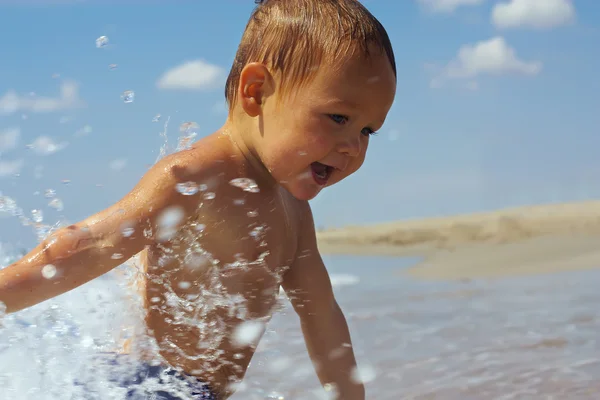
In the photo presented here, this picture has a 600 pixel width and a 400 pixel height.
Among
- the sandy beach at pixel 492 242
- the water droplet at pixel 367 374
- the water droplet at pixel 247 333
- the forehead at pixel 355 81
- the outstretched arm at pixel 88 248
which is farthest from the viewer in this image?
the sandy beach at pixel 492 242

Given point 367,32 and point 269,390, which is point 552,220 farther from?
point 367,32

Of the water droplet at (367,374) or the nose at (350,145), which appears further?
the water droplet at (367,374)

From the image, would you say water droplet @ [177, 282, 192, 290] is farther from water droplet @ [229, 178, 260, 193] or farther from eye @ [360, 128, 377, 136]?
eye @ [360, 128, 377, 136]

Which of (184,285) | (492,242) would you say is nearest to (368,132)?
(184,285)

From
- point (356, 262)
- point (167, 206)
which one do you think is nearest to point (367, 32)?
point (167, 206)

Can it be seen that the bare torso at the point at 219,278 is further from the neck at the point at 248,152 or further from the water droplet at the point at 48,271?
the water droplet at the point at 48,271

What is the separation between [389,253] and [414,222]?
→ 181 inches

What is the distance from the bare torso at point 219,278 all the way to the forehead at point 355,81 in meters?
0.36

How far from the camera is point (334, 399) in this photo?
252 cm

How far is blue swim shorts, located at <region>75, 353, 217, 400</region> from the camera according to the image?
7.30ft

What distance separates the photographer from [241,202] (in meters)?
2.22

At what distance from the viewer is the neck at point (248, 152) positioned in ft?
7.38

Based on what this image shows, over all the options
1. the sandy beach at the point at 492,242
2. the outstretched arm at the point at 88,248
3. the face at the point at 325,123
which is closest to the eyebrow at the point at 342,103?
the face at the point at 325,123

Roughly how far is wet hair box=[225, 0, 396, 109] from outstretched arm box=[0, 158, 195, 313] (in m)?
0.41
